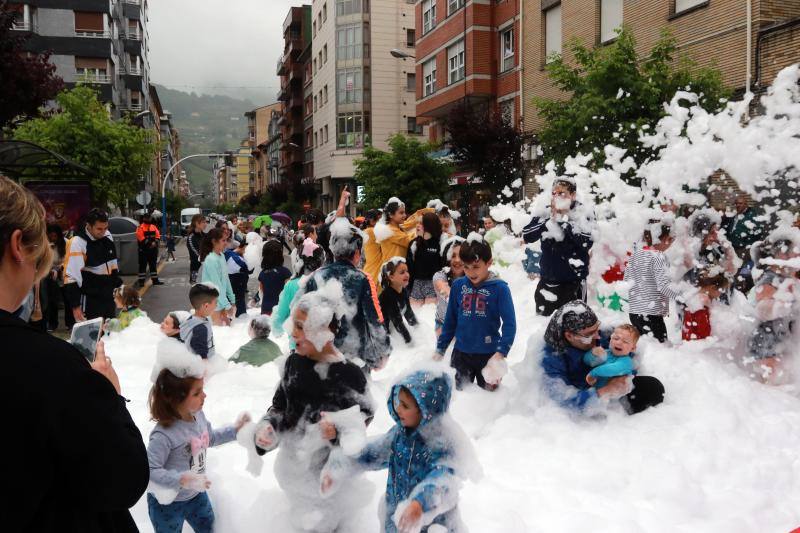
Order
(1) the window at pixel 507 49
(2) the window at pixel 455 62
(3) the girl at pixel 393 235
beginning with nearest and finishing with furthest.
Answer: (3) the girl at pixel 393 235 → (1) the window at pixel 507 49 → (2) the window at pixel 455 62

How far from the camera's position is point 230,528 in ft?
12.1

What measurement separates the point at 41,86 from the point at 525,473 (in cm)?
1817

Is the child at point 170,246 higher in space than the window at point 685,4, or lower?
lower

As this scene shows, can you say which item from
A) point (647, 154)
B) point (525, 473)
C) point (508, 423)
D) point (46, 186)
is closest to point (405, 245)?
point (508, 423)

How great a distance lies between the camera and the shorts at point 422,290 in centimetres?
842

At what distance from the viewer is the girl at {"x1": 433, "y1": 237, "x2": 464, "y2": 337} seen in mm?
7340

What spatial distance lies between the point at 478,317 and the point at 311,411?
2185mm

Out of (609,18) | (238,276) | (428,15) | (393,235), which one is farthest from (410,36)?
(393,235)

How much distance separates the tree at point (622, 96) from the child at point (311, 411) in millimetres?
10916

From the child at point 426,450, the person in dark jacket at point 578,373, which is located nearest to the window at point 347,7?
the person in dark jacket at point 578,373

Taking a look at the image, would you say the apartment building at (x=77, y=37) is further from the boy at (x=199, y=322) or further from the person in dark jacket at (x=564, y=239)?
the person in dark jacket at (x=564, y=239)

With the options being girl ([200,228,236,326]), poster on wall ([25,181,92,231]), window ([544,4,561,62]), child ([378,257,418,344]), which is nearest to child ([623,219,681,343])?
child ([378,257,418,344])

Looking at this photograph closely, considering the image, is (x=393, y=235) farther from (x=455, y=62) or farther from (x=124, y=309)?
(x=455, y=62)

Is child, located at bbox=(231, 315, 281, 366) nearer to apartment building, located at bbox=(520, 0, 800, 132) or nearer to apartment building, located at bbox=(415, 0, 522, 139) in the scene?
apartment building, located at bbox=(520, 0, 800, 132)
